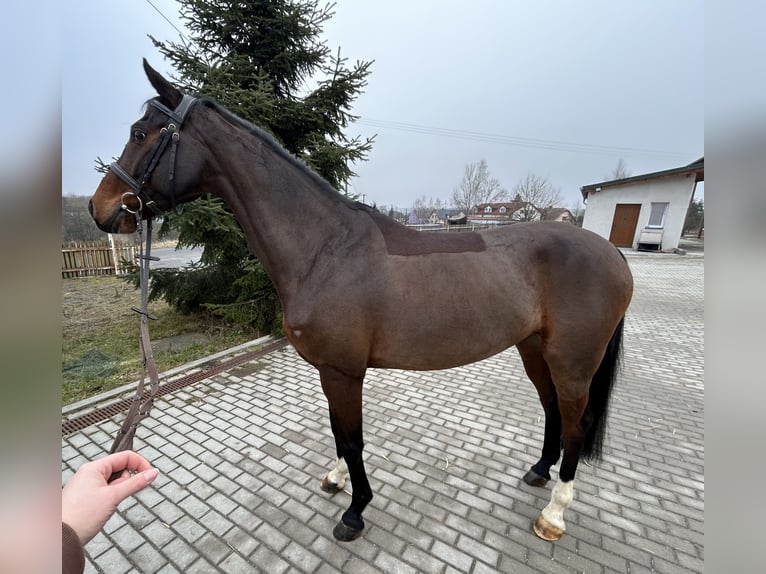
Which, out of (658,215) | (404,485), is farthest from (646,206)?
(404,485)

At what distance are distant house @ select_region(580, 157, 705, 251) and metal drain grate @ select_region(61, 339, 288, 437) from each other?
2189cm

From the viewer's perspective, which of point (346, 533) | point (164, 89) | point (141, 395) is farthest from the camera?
point (346, 533)

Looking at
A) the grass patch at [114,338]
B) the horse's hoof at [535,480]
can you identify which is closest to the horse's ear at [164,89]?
the horse's hoof at [535,480]

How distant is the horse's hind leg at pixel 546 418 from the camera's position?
8.16 feet

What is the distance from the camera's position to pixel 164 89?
1.67 m

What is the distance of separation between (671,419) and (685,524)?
1653mm

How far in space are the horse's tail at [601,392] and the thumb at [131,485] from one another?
100 inches

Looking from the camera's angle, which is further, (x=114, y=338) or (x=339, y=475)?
(x=114, y=338)

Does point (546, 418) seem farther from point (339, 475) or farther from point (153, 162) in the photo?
point (153, 162)

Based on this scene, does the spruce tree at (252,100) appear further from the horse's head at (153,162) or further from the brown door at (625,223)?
the brown door at (625,223)

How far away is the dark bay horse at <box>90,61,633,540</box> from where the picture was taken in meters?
1.71

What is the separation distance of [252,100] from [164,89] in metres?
3.69
